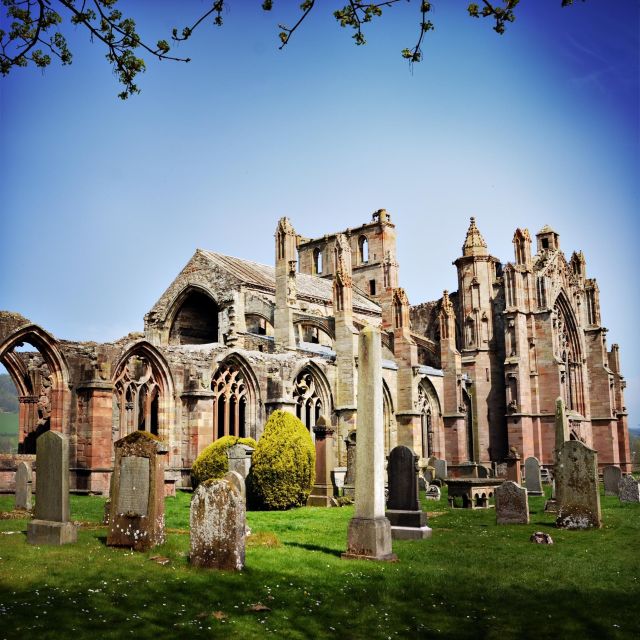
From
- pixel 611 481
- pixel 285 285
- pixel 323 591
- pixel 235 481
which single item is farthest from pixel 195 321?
pixel 323 591

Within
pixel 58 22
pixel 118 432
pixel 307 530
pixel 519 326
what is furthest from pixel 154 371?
pixel 519 326

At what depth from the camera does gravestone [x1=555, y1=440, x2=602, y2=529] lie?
13.4 m

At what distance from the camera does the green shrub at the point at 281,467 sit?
1777 centimetres

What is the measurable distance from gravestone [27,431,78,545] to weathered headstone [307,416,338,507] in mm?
9132

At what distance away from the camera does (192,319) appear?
35.2 metres

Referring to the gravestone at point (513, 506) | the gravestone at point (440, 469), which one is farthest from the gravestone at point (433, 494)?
the gravestone at point (513, 506)

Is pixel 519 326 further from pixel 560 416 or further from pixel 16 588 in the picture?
pixel 16 588

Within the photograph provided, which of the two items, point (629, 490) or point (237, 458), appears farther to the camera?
point (629, 490)

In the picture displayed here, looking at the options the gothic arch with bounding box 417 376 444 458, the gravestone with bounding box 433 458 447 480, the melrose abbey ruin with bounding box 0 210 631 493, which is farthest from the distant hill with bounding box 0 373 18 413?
the gravestone with bounding box 433 458 447 480

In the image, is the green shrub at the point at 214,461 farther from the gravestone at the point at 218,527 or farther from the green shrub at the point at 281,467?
the gravestone at the point at 218,527

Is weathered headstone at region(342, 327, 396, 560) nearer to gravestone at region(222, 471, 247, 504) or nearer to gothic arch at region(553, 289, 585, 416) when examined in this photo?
gravestone at region(222, 471, 247, 504)

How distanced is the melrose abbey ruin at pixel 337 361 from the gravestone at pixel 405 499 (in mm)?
10249

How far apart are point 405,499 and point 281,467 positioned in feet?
20.8

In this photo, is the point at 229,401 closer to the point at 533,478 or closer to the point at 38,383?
the point at 38,383
